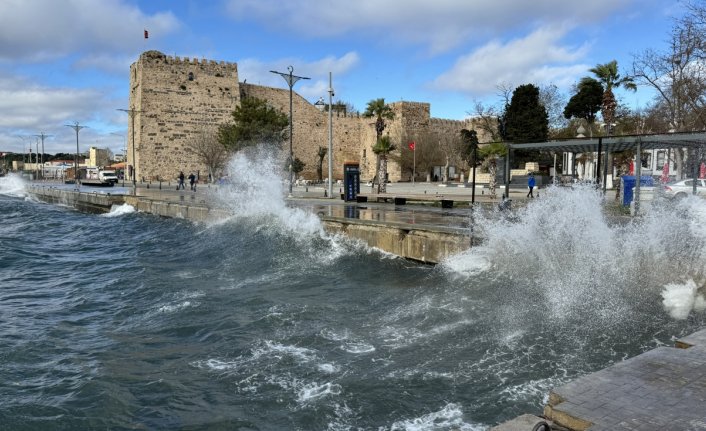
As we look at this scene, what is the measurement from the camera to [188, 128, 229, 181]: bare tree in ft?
168

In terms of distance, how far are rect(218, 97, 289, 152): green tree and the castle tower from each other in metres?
8.78

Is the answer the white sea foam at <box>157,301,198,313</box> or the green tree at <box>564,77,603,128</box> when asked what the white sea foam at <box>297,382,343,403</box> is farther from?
the green tree at <box>564,77,603,128</box>

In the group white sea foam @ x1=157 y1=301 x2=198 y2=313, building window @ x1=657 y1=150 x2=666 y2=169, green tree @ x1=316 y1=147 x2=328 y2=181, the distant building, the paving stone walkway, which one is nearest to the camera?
the paving stone walkway

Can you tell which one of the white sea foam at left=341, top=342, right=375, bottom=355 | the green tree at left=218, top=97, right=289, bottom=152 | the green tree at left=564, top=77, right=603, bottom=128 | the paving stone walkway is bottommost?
the white sea foam at left=341, top=342, right=375, bottom=355

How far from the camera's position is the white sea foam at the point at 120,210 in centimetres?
2763

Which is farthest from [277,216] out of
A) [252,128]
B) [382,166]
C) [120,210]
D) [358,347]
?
[252,128]

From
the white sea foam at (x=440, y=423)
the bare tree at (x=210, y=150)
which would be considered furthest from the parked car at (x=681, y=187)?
the bare tree at (x=210, y=150)

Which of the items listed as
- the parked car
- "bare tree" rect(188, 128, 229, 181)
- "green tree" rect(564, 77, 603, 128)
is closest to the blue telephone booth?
the parked car

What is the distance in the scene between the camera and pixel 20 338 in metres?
7.83

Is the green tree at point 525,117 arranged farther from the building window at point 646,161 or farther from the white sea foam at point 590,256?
the white sea foam at point 590,256

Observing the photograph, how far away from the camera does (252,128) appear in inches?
1754

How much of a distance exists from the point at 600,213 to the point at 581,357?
3.85 meters

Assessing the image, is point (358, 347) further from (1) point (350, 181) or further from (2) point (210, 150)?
(2) point (210, 150)

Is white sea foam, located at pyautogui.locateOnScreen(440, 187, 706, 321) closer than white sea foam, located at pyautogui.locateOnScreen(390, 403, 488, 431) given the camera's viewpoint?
No
